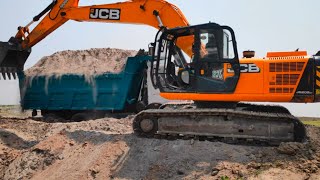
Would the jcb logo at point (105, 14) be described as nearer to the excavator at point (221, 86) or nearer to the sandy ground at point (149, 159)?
the excavator at point (221, 86)

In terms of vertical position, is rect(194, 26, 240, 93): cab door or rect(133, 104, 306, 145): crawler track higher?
rect(194, 26, 240, 93): cab door

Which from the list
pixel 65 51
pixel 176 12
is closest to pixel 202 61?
pixel 176 12

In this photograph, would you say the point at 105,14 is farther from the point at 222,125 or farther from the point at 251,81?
the point at 222,125

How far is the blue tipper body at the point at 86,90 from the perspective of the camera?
47.0 feet

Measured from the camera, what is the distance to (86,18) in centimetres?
1195

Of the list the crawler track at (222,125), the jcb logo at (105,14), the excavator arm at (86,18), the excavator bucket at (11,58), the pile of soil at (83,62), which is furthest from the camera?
the pile of soil at (83,62)

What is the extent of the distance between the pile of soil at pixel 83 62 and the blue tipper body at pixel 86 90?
398 millimetres

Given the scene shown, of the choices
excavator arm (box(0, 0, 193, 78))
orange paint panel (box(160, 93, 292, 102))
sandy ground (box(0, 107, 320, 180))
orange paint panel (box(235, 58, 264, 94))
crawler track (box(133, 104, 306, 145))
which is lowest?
sandy ground (box(0, 107, 320, 180))

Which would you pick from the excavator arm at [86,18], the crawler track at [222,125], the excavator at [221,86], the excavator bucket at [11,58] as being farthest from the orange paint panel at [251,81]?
the excavator bucket at [11,58]

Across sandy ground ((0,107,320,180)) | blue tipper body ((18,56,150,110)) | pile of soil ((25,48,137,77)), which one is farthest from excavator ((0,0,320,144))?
pile of soil ((25,48,137,77))

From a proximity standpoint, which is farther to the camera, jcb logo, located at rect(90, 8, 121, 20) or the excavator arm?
jcb logo, located at rect(90, 8, 121, 20)

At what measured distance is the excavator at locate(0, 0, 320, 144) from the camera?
7.75 metres

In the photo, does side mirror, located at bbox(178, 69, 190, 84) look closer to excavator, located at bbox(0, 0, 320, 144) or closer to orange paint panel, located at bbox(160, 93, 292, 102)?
excavator, located at bbox(0, 0, 320, 144)

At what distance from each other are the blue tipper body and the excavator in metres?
5.33
